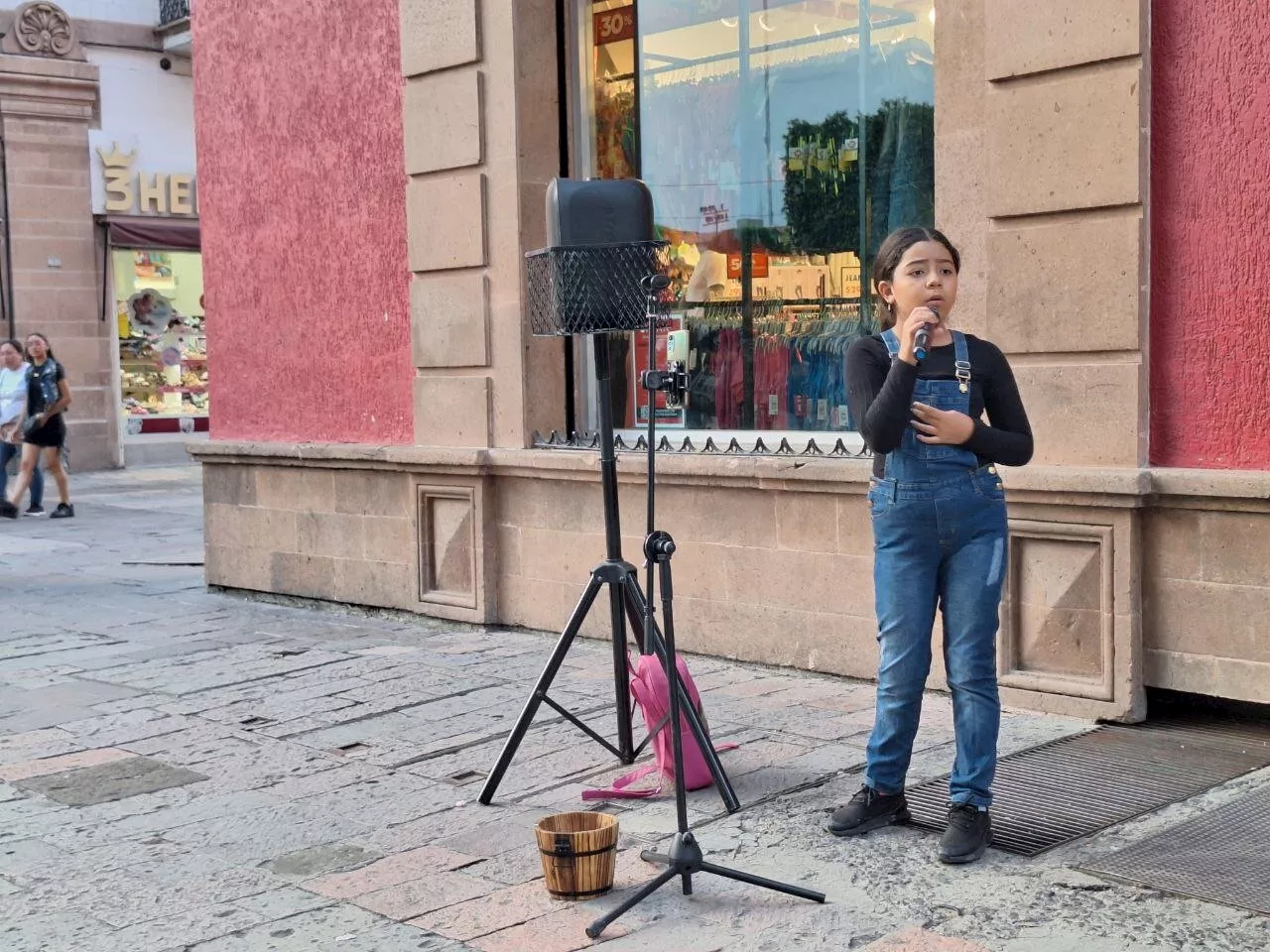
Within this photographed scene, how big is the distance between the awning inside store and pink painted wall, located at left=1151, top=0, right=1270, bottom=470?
17961 mm

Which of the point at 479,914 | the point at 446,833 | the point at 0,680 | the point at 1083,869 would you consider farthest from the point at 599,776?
the point at 0,680

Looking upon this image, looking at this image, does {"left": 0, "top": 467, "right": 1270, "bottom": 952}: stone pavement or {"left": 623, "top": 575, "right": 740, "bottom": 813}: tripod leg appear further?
{"left": 623, "top": 575, "right": 740, "bottom": 813}: tripod leg

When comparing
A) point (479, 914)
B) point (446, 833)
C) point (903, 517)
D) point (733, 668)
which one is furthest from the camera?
point (733, 668)

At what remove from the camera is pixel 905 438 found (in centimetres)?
429

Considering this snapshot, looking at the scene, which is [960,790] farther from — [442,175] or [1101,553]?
[442,175]

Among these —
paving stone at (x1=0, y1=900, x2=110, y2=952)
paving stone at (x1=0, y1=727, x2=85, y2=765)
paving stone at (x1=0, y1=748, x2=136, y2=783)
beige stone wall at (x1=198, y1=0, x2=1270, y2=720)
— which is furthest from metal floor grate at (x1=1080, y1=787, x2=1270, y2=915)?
paving stone at (x1=0, y1=727, x2=85, y2=765)

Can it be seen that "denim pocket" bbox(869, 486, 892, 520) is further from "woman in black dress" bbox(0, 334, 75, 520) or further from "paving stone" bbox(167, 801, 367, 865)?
"woman in black dress" bbox(0, 334, 75, 520)

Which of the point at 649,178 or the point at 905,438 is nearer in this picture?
the point at 905,438

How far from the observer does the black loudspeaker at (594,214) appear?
16.2 ft

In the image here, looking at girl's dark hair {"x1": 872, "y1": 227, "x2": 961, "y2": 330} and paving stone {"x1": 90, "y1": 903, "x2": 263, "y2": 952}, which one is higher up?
girl's dark hair {"x1": 872, "y1": 227, "x2": 961, "y2": 330}

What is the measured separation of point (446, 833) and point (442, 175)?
178 inches

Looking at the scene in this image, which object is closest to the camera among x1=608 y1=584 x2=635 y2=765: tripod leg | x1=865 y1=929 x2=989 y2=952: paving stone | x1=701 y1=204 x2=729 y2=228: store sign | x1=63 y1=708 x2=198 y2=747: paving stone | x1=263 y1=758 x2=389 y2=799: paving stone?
x1=865 y1=929 x2=989 y2=952: paving stone

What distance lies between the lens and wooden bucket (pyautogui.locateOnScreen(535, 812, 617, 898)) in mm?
4020

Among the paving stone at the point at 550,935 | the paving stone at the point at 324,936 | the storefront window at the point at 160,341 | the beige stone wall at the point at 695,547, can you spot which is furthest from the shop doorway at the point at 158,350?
the paving stone at the point at 550,935
